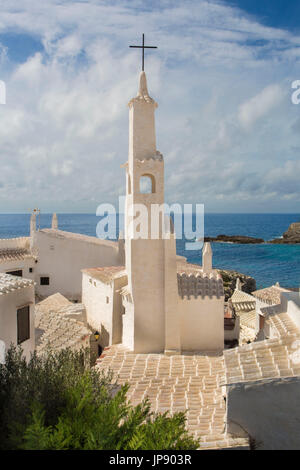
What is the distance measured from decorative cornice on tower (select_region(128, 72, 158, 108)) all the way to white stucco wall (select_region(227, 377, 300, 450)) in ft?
34.7

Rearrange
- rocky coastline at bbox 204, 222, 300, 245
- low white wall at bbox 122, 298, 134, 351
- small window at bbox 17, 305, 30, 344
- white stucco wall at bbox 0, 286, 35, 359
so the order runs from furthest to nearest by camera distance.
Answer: rocky coastline at bbox 204, 222, 300, 245
low white wall at bbox 122, 298, 134, 351
small window at bbox 17, 305, 30, 344
white stucco wall at bbox 0, 286, 35, 359

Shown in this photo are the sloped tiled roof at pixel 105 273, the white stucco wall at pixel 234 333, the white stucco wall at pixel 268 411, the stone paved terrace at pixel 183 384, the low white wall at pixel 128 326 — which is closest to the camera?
the white stucco wall at pixel 268 411

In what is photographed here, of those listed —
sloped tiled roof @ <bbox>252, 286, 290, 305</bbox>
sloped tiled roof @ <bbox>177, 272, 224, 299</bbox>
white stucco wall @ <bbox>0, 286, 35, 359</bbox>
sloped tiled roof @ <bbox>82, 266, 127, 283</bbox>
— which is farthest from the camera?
sloped tiled roof @ <bbox>252, 286, 290, 305</bbox>

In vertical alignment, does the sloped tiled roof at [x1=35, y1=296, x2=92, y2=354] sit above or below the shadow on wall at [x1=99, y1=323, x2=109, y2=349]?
above

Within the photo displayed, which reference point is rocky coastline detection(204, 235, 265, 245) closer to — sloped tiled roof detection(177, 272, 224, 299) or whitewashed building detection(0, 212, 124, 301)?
whitewashed building detection(0, 212, 124, 301)

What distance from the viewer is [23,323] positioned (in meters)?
11.9

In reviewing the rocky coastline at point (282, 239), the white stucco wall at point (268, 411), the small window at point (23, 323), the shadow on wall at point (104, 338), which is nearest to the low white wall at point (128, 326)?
the shadow on wall at point (104, 338)

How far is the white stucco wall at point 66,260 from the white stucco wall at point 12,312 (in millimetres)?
12360

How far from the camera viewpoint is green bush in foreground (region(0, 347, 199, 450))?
5098 millimetres

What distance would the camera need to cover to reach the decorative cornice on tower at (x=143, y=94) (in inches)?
536

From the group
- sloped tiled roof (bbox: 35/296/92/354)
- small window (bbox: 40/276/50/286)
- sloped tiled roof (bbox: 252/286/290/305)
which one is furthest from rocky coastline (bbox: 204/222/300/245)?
sloped tiled roof (bbox: 35/296/92/354)

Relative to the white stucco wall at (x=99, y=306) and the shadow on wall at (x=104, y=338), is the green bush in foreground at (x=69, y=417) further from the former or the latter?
the shadow on wall at (x=104, y=338)

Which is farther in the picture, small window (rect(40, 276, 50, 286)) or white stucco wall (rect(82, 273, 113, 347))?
small window (rect(40, 276, 50, 286))
